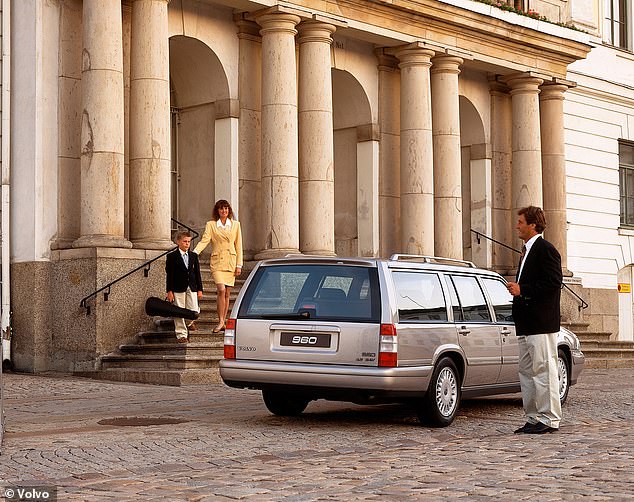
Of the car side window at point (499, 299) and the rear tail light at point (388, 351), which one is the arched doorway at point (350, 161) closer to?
the car side window at point (499, 299)

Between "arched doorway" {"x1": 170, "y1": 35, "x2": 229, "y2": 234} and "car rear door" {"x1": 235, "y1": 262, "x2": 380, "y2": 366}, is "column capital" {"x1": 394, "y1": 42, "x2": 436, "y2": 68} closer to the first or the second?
"arched doorway" {"x1": 170, "y1": 35, "x2": 229, "y2": 234}

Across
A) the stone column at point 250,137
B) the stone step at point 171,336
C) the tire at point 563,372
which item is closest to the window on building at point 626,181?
the stone column at point 250,137

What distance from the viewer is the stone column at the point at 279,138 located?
21.6m

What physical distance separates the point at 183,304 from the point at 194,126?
654 cm

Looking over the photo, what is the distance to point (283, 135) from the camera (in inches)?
851

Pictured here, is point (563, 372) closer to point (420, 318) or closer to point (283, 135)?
point (420, 318)

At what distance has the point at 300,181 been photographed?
73.9 ft

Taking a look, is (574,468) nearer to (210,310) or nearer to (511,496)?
(511,496)

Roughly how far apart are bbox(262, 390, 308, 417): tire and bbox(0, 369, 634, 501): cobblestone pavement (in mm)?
130

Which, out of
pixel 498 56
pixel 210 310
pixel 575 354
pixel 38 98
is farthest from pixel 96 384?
pixel 498 56

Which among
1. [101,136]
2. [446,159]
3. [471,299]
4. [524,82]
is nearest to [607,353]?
[446,159]

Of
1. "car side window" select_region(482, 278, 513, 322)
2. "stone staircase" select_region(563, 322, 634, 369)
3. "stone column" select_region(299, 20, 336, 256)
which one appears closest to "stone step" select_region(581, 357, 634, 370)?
"stone staircase" select_region(563, 322, 634, 369)

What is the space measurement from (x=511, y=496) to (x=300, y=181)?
615 inches

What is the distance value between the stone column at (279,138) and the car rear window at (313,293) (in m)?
9.85
